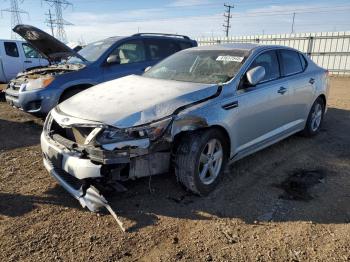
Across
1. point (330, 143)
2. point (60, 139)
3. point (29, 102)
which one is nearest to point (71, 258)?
point (60, 139)

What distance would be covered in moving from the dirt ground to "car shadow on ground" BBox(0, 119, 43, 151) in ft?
2.67

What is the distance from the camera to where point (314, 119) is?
19.8 feet

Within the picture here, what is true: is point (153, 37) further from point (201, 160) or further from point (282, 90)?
point (201, 160)

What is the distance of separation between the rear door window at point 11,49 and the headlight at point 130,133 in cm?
1066

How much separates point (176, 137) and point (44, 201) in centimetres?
157

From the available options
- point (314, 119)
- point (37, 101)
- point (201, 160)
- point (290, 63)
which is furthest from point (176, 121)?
point (37, 101)

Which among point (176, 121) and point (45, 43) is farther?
point (45, 43)

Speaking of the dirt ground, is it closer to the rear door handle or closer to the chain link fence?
the rear door handle

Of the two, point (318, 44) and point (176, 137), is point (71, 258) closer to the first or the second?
point (176, 137)

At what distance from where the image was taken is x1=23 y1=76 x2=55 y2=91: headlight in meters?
6.24

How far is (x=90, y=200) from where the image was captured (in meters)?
3.35

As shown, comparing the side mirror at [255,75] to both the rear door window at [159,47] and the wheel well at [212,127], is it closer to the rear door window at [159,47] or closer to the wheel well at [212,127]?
the wheel well at [212,127]

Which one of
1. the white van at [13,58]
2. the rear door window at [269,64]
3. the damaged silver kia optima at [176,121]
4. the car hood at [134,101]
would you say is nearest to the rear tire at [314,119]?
the damaged silver kia optima at [176,121]

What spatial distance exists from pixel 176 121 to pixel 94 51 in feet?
14.9
